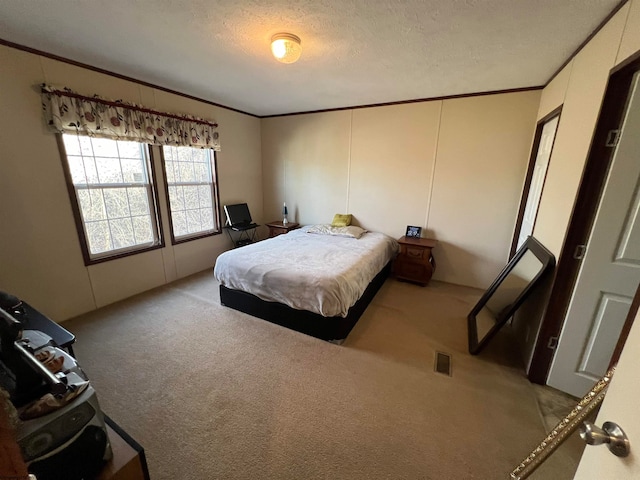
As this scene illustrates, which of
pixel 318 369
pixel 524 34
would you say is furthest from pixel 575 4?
pixel 318 369

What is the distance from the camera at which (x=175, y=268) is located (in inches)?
143

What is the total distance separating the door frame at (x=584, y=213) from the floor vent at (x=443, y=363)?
1.81 feet

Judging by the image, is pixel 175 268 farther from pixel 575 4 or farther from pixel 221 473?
pixel 575 4

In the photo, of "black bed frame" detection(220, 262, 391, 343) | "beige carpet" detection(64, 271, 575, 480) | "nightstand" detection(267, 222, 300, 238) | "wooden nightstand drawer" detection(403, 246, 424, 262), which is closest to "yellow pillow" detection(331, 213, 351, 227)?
"nightstand" detection(267, 222, 300, 238)

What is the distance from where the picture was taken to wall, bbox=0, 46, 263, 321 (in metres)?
2.19

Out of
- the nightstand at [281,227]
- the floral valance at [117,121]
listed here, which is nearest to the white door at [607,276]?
the nightstand at [281,227]

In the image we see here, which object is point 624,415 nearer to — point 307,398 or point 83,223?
point 307,398

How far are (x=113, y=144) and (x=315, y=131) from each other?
106 inches

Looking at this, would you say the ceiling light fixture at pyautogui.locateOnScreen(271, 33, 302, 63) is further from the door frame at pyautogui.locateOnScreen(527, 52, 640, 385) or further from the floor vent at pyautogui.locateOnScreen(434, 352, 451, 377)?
the floor vent at pyautogui.locateOnScreen(434, 352, 451, 377)

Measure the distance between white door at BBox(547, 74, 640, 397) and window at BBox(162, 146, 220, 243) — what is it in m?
4.15

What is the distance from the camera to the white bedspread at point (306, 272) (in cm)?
226

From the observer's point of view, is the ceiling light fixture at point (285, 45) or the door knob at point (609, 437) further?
the ceiling light fixture at point (285, 45)

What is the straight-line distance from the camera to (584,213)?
1615 millimetres

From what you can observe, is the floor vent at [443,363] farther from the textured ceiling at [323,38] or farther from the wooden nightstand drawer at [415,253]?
the textured ceiling at [323,38]
